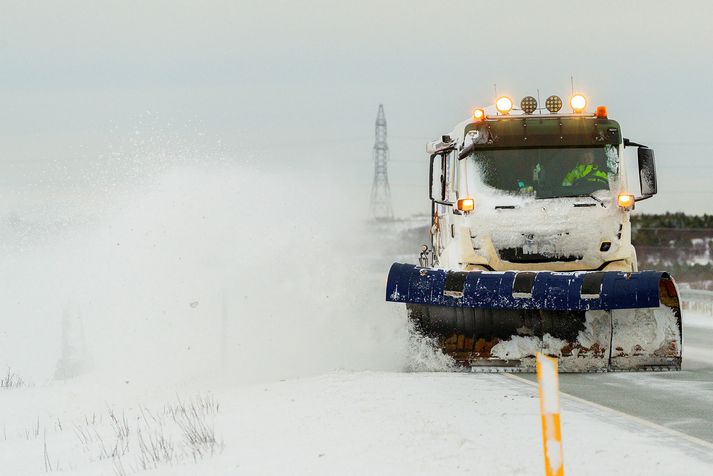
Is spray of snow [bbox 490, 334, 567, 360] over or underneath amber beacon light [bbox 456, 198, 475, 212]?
underneath

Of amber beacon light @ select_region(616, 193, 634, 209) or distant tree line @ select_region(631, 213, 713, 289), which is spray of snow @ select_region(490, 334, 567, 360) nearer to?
amber beacon light @ select_region(616, 193, 634, 209)

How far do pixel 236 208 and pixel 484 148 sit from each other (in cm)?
1153

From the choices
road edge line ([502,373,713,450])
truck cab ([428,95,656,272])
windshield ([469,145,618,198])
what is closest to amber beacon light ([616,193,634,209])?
truck cab ([428,95,656,272])

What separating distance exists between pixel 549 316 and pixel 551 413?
22.8 feet

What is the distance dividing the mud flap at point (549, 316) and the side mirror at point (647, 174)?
1092 mm

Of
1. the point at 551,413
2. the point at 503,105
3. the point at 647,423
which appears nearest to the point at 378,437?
the point at 647,423

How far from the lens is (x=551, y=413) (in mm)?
5207

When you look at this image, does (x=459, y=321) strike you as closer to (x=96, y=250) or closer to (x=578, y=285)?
(x=578, y=285)

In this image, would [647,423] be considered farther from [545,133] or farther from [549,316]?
[545,133]

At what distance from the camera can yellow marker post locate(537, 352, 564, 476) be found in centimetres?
519

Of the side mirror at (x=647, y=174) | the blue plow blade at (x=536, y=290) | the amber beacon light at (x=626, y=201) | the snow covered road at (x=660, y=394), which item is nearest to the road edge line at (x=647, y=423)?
the snow covered road at (x=660, y=394)

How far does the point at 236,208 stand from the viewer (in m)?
23.5

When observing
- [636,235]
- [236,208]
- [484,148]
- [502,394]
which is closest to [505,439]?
[502,394]

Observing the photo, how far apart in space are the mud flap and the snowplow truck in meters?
0.01
